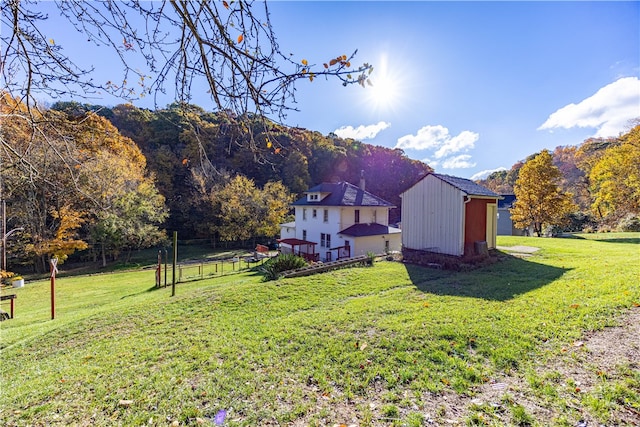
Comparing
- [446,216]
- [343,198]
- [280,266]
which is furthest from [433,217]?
[343,198]

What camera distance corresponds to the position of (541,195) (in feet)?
67.3

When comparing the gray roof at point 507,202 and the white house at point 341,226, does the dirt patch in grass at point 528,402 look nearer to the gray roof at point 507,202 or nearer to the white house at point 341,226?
the white house at point 341,226

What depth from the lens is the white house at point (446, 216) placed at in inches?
421

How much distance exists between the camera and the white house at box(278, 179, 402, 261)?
1936 cm

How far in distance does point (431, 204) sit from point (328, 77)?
35.0 ft

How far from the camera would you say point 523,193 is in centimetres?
2119

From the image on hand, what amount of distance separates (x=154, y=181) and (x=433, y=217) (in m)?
29.0

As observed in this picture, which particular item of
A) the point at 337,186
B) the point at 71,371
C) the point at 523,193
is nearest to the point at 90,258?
the point at 337,186

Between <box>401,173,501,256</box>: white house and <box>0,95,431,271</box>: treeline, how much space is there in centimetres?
529

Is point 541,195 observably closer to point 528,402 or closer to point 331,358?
point 528,402

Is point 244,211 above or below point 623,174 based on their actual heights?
below

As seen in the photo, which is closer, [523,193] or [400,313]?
[400,313]

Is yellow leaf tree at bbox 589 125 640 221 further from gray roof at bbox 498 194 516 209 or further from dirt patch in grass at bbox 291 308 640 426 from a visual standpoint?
dirt patch in grass at bbox 291 308 640 426

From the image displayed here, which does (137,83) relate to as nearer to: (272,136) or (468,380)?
(272,136)
